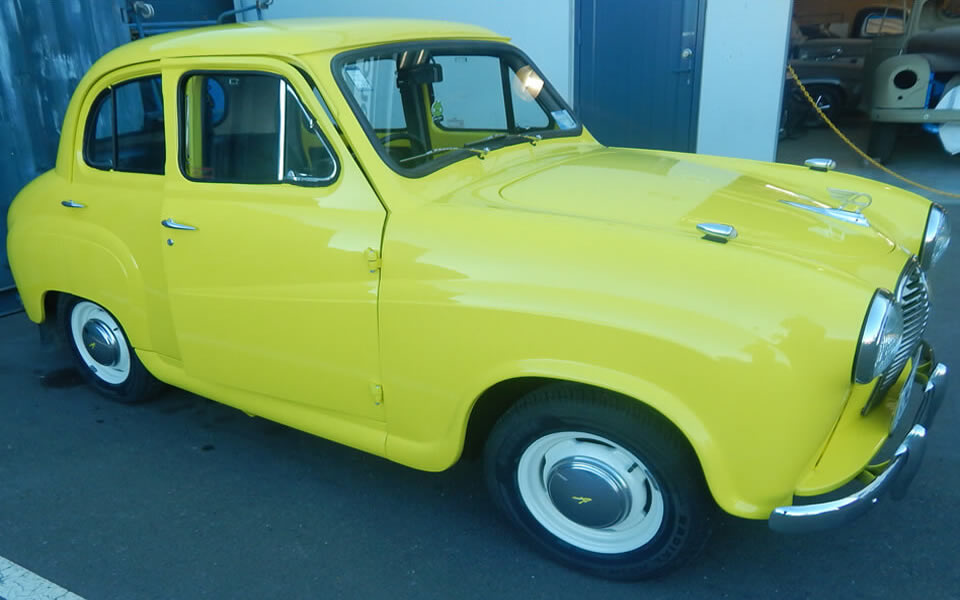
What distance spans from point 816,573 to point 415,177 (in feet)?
6.25

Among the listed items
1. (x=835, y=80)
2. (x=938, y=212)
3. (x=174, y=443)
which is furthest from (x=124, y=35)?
(x=835, y=80)

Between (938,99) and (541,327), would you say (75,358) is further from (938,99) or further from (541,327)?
(938,99)

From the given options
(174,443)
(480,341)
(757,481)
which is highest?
(480,341)

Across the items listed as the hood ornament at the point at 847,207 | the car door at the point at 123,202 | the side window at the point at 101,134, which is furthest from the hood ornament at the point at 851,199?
the side window at the point at 101,134

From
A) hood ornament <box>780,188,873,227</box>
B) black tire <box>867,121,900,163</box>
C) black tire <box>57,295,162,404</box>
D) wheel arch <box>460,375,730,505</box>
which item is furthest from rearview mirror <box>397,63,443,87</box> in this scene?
black tire <box>867,121,900,163</box>

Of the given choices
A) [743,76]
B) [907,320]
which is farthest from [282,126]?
[743,76]

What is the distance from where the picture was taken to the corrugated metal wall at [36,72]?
15.7 ft

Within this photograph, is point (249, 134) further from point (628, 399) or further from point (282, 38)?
point (628, 399)

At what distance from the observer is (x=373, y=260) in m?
2.41

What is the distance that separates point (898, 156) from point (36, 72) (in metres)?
8.94

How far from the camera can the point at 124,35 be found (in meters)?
5.40

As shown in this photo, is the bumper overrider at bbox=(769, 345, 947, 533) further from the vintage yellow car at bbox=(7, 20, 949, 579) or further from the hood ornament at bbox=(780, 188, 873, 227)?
the hood ornament at bbox=(780, 188, 873, 227)

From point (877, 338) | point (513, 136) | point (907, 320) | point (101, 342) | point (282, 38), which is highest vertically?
point (282, 38)

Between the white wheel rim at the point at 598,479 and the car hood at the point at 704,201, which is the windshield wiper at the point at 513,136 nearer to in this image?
the car hood at the point at 704,201
